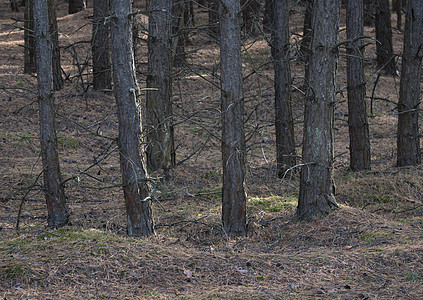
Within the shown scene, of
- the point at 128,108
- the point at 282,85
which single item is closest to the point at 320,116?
the point at 128,108

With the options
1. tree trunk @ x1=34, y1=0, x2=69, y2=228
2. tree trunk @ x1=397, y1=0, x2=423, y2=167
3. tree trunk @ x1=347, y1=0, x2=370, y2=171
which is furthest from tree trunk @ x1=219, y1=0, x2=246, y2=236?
tree trunk @ x1=397, y1=0, x2=423, y2=167

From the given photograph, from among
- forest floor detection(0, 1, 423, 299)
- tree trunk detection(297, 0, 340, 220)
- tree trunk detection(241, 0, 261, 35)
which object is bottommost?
forest floor detection(0, 1, 423, 299)

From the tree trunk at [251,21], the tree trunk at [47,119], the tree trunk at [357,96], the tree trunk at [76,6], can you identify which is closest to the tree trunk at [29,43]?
the tree trunk at [251,21]

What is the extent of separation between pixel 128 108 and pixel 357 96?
569 centimetres

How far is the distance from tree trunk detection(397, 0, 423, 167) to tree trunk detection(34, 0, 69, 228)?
6782 mm

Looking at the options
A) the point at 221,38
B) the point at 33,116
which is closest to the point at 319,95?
the point at 221,38

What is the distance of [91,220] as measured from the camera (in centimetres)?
780

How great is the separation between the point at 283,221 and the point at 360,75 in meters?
4.16

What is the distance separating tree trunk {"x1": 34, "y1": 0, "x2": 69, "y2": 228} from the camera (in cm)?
632

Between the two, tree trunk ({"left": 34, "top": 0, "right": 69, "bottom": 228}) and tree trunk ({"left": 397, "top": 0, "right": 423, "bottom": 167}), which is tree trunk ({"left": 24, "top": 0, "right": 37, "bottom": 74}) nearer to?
tree trunk ({"left": 34, "top": 0, "right": 69, "bottom": 228})

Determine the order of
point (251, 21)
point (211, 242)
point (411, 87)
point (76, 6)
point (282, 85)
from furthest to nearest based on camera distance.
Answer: point (76, 6) < point (282, 85) < point (411, 87) < point (251, 21) < point (211, 242)

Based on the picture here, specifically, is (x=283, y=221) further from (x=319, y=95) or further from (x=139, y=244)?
(x=139, y=244)

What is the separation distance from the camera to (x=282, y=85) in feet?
34.3

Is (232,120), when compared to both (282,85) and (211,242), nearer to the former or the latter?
(211,242)
